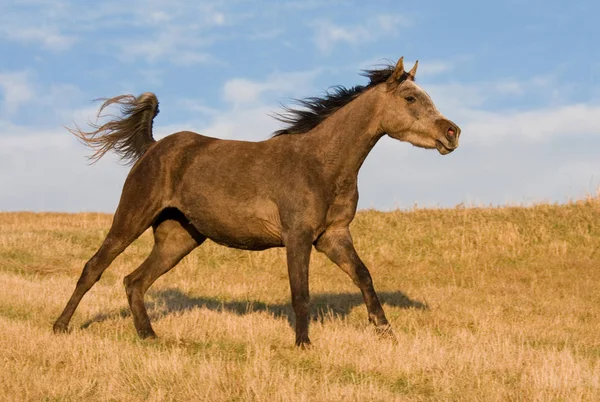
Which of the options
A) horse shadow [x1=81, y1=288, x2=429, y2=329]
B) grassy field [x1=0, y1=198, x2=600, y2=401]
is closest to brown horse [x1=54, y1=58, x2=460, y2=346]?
grassy field [x1=0, y1=198, x2=600, y2=401]

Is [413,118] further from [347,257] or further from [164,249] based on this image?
[164,249]

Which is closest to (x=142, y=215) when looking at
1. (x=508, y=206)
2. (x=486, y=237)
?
(x=486, y=237)

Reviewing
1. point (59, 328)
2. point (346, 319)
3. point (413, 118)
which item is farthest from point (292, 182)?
point (59, 328)

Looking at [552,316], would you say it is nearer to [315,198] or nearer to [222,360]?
[315,198]

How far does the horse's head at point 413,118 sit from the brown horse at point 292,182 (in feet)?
0.04

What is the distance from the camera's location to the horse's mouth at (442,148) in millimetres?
8008

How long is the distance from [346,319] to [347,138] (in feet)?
→ 10.4

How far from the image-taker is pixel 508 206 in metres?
23.0

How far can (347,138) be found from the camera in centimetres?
825

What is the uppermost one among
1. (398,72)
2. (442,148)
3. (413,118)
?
(398,72)

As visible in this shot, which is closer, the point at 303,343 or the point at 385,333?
the point at 303,343

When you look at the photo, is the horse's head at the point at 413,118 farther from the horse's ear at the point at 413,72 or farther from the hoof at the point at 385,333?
the hoof at the point at 385,333

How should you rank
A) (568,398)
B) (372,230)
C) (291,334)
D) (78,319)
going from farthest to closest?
1. (372,230)
2. (78,319)
3. (291,334)
4. (568,398)

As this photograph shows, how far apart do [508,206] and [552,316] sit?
11.4 metres
